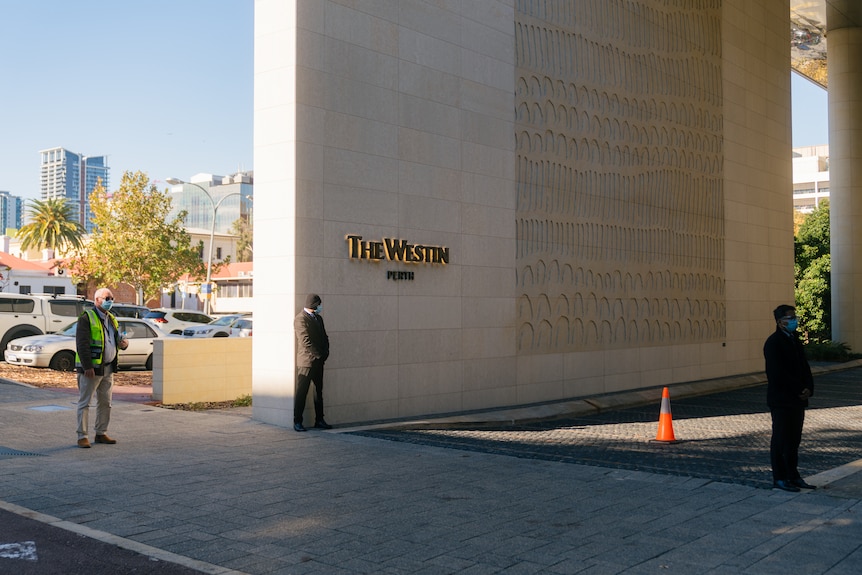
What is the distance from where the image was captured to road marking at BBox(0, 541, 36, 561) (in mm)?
5762

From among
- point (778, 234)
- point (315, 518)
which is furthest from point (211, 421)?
point (778, 234)

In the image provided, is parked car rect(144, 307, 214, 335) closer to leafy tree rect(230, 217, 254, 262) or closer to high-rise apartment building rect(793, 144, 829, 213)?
leafy tree rect(230, 217, 254, 262)

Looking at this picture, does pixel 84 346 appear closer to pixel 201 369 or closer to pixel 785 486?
pixel 201 369

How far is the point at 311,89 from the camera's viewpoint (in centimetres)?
1248

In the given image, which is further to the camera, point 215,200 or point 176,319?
point 215,200

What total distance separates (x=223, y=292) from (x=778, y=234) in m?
61.3

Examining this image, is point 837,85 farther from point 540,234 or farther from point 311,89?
point 311,89

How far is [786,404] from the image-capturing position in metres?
8.56

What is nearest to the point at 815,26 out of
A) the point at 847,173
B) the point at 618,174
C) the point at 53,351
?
the point at 847,173

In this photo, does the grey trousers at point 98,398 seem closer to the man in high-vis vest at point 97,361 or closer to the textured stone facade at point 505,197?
the man in high-vis vest at point 97,361

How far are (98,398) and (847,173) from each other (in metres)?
31.9

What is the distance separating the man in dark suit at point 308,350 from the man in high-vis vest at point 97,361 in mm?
2413

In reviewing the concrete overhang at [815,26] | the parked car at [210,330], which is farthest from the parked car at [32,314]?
the concrete overhang at [815,26]

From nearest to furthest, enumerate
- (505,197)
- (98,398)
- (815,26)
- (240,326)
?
1. (98,398)
2. (505,197)
3. (240,326)
4. (815,26)
